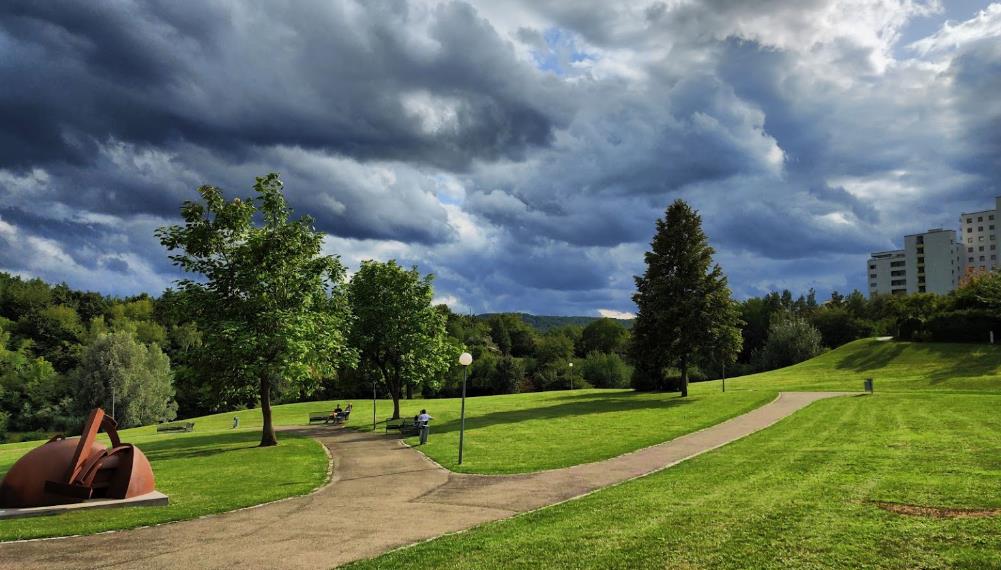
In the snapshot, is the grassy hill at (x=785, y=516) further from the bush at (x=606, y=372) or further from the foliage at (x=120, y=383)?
the foliage at (x=120, y=383)

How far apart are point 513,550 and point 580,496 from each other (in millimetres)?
5045

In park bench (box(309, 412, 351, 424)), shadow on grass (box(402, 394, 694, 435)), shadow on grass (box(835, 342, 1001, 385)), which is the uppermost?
shadow on grass (box(835, 342, 1001, 385))

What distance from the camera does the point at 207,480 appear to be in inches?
734

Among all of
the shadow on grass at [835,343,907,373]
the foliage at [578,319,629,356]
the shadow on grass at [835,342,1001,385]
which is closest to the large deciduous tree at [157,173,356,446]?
the shadow on grass at [835,342,1001,385]

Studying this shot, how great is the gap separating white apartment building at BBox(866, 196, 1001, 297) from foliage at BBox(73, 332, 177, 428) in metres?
156

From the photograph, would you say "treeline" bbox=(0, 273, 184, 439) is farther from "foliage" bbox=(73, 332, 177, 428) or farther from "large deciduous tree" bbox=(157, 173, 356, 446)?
"large deciduous tree" bbox=(157, 173, 356, 446)

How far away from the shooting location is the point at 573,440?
25.6m

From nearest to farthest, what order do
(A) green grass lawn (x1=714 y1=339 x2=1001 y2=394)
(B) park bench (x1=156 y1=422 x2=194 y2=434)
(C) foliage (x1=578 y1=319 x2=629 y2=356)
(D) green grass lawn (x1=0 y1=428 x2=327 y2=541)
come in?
(D) green grass lawn (x1=0 y1=428 x2=327 y2=541) → (B) park bench (x1=156 y1=422 x2=194 y2=434) → (A) green grass lawn (x1=714 y1=339 x2=1001 y2=394) → (C) foliage (x1=578 y1=319 x2=629 y2=356)

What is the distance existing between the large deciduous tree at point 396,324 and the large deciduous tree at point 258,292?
832cm

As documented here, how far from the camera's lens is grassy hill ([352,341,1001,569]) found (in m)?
8.79

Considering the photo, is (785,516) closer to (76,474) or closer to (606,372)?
(76,474)

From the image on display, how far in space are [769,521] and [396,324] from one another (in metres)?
30.2

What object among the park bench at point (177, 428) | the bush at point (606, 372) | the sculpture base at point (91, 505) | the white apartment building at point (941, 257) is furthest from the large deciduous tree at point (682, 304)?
the white apartment building at point (941, 257)

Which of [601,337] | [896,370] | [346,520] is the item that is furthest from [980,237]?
[346,520]
